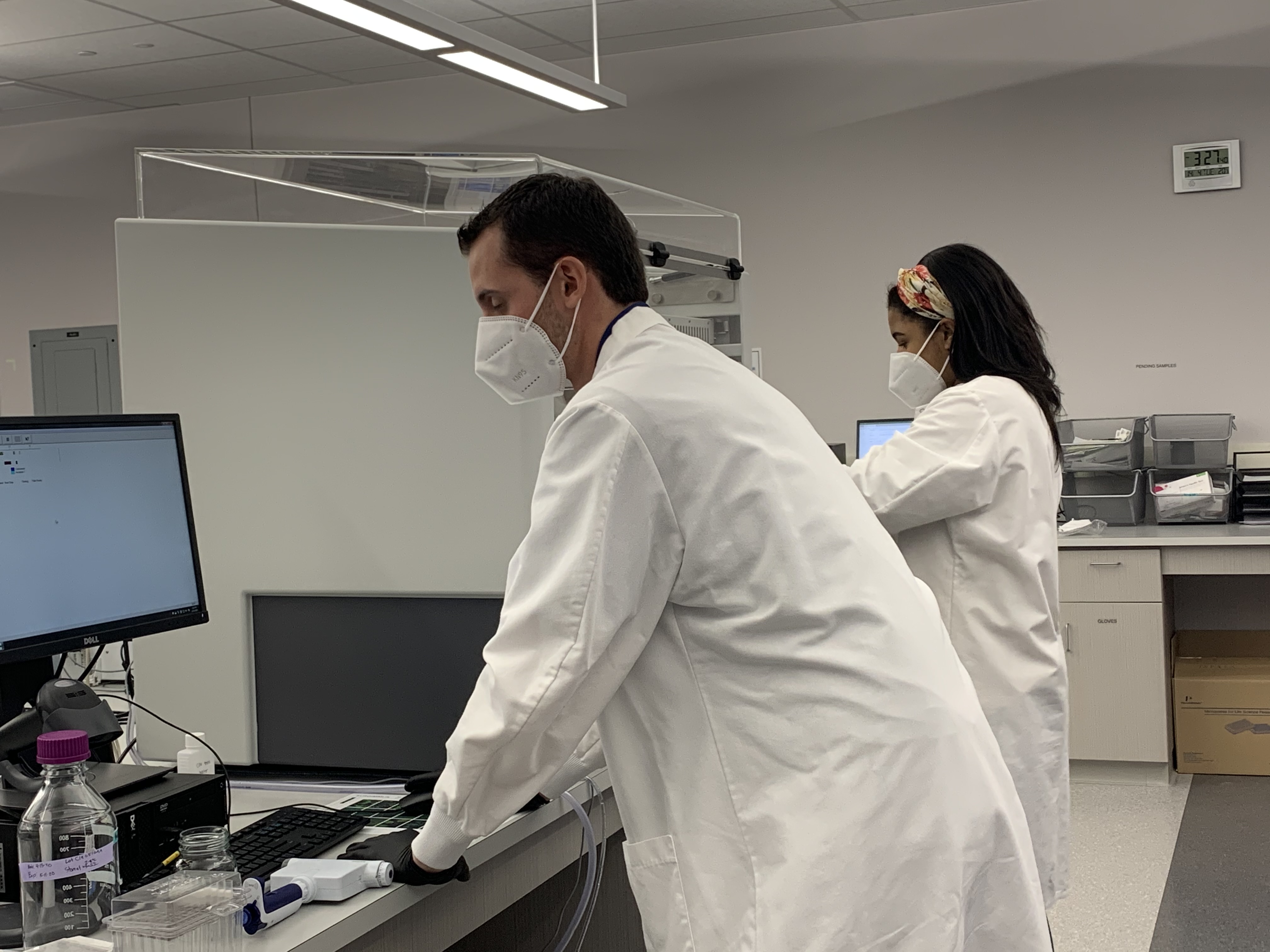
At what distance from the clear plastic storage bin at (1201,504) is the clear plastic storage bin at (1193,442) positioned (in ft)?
0.11

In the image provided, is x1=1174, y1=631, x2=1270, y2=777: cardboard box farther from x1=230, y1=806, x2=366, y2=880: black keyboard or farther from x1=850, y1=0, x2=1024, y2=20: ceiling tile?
x1=230, y1=806, x2=366, y2=880: black keyboard

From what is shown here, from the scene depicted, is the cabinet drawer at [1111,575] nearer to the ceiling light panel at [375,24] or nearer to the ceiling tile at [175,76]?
the ceiling light panel at [375,24]

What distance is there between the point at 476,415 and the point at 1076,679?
2.92 metres

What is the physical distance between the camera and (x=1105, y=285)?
463cm

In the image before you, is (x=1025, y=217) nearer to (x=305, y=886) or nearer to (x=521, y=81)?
(x=521, y=81)

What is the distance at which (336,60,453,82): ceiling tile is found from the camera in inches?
217

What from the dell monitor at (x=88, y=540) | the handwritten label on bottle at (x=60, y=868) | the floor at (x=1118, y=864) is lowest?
the floor at (x=1118, y=864)

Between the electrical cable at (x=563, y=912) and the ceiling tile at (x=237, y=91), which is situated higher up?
the ceiling tile at (x=237, y=91)

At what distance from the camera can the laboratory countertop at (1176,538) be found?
3.88 meters

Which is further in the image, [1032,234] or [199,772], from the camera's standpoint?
[1032,234]

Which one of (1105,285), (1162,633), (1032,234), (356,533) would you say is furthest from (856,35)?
(356,533)

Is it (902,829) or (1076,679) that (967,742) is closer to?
(902,829)

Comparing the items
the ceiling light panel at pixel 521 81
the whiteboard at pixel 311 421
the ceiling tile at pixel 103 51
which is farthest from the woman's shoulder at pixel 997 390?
the ceiling tile at pixel 103 51

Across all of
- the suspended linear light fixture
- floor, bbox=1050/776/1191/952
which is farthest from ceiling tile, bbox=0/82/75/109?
floor, bbox=1050/776/1191/952
